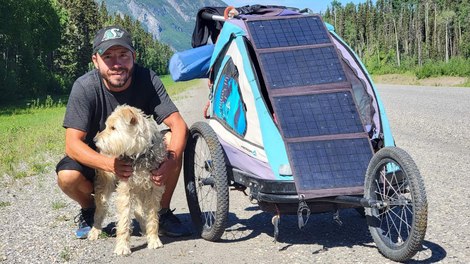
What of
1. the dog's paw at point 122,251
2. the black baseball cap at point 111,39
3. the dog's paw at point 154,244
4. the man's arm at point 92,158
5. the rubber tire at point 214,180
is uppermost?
the black baseball cap at point 111,39

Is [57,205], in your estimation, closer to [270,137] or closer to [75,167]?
[75,167]

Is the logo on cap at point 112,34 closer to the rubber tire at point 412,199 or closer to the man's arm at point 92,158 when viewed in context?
the man's arm at point 92,158

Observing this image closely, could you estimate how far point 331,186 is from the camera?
4.19 meters

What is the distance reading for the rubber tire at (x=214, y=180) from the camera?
15.1 ft

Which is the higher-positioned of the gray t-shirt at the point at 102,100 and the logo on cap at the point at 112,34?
the logo on cap at the point at 112,34

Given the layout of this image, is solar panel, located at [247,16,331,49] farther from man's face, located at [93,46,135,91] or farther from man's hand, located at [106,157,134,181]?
man's hand, located at [106,157,134,181]

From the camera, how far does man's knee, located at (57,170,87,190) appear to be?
4.86 metres

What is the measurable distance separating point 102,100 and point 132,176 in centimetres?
93

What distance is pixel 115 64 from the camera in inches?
189

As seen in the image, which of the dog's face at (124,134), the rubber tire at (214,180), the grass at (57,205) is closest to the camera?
the dog's face at (124,134)

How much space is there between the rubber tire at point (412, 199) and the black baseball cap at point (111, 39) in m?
2.66

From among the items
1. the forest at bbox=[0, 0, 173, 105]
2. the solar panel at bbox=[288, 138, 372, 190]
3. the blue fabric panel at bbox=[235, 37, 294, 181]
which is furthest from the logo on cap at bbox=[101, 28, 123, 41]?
the forest at bbox=[0, 0, 173, 105]

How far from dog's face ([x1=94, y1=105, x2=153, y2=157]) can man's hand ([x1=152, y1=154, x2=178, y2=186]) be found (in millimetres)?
303

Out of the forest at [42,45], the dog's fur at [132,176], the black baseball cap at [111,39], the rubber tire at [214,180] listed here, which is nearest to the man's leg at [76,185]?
the dog's fur at [132,176]
